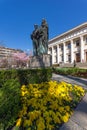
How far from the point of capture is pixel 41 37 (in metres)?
16.4

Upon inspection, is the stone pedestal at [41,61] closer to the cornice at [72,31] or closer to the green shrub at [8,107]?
the green shrub at [8,107]

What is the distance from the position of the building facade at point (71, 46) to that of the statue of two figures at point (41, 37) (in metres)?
36.2

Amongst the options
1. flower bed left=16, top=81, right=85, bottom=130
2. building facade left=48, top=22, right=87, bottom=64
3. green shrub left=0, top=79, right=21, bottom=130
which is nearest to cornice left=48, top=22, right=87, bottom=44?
building facade left=48, top=22, right=87, bottom=64

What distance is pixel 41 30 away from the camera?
16.3 meters

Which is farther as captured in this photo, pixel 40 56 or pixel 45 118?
pixel 40 56

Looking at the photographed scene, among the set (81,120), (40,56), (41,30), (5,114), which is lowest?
(81,120)

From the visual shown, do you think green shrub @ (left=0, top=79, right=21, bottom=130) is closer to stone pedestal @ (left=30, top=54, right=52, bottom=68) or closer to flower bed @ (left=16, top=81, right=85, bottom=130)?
flower bed @ (left=16, top=81, right=85, bottom=130)

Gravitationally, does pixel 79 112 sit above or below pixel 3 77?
below

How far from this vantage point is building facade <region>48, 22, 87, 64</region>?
52.3 meters

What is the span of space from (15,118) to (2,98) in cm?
63

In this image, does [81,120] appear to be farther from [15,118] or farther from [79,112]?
[15,118]

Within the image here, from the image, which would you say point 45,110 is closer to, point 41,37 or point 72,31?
point 41,37

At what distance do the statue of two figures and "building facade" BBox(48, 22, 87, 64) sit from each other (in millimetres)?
36155

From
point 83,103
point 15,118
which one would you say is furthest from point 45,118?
point 83,103
